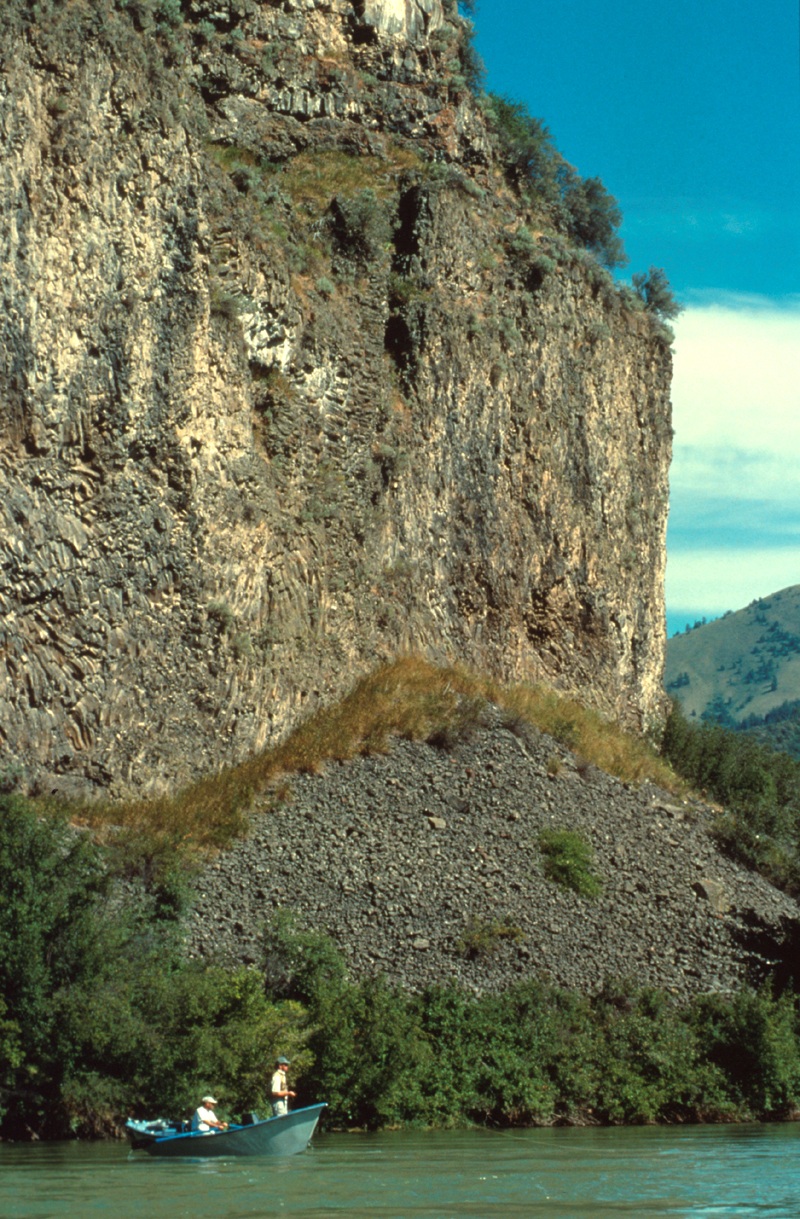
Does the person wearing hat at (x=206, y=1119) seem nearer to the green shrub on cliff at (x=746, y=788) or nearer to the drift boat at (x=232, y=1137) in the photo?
the drift boat at (x=232, y=1137)

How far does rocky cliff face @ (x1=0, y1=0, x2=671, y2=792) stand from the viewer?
32344mm

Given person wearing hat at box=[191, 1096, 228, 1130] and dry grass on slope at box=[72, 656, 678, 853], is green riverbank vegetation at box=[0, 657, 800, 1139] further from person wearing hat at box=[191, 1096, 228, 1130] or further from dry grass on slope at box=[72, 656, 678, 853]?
person wearing hat at box=[191, 1096, 228, 1130]

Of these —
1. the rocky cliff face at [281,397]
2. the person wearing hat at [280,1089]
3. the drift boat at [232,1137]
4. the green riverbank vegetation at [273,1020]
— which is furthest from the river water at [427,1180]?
the rocky cliff face at [281,397]

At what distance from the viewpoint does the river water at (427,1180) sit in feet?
58.2

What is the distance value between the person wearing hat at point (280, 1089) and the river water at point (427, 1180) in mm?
788

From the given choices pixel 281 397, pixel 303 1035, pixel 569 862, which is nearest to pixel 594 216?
pixel 281 397

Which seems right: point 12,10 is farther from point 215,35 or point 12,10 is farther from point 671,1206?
point 671,1206

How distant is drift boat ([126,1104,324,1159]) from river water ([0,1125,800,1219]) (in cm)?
19

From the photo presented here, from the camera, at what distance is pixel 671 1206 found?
59.1 feet

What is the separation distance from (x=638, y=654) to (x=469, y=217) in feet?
48.6

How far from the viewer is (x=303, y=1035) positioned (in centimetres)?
2684

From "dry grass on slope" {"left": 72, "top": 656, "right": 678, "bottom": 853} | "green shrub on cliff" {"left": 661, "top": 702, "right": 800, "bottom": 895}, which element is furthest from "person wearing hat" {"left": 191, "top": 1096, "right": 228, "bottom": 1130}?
"green shrub on cliff" {"left": 661, "top": 702, "right": 800, "bottom": 895}

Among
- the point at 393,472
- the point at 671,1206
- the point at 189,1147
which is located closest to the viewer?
the point at 671,1206

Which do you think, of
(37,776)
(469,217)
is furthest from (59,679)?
(469,217)
